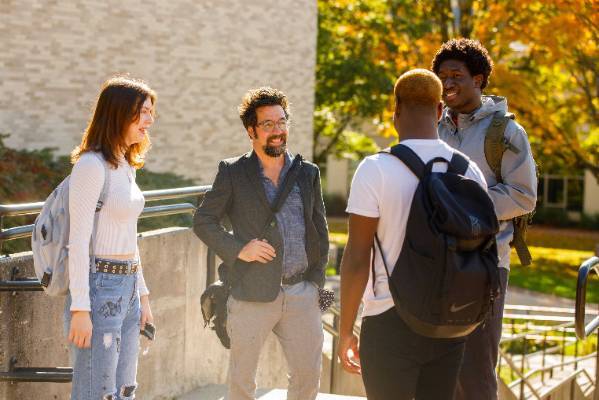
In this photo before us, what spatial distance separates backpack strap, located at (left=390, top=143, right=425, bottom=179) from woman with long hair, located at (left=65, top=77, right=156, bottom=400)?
4.07 feet

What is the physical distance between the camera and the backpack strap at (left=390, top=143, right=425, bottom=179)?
377 cm

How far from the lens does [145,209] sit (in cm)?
666

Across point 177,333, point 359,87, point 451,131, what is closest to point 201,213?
point 451,131

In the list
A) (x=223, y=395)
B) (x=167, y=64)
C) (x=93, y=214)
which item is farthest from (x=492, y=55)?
(x=93, y=214)

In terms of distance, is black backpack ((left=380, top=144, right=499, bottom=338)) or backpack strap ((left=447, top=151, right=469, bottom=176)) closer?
black backpack ((left=380, top=144, right=499, bottom=338))

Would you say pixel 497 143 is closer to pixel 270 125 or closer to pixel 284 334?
pixel 270 125

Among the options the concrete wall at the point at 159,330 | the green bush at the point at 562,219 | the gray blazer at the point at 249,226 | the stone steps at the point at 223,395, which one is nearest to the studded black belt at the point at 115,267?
the gray blazer at the point at 249,226

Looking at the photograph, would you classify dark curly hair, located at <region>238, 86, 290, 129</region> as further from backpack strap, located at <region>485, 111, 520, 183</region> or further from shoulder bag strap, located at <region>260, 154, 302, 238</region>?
backpack strap, located at <region>485, 111, 520, 183</region>

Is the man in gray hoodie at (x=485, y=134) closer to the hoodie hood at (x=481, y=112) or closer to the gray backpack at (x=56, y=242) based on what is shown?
the hoodie hood at (x=481, y=112)

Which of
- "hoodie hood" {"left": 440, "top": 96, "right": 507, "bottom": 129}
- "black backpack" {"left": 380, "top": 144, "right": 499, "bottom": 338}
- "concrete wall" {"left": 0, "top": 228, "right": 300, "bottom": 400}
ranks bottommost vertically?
"concrete wall" {"left": 0, "top": 228, "right": 300, "bottom": 400}

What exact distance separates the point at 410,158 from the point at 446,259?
0.42 metres

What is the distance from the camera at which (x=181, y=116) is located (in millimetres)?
20266

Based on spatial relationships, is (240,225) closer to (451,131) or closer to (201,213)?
(201,213)

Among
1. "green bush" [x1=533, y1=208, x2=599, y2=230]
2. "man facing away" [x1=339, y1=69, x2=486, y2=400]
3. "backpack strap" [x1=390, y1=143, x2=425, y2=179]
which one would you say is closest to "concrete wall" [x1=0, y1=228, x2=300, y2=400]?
"man facing away" [x1=339, y1=69, x2=486, y2=400]
